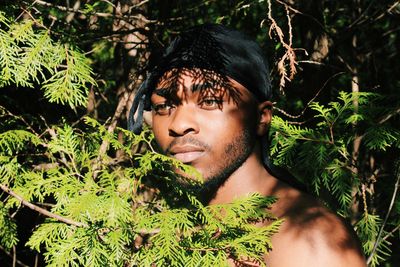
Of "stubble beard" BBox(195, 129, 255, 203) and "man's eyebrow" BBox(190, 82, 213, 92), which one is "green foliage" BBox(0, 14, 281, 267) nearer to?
"stubble beard" BBox(195, 129, 255, 203)

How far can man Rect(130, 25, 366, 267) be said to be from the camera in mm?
2562

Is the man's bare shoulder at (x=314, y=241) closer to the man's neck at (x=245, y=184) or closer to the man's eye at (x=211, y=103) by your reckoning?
the man's neck at (x=245, y=184)

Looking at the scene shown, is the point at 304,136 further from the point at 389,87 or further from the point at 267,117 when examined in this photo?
the point at 389,87

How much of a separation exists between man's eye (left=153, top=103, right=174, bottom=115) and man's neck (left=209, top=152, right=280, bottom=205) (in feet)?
1.48

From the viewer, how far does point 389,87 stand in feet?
18.3

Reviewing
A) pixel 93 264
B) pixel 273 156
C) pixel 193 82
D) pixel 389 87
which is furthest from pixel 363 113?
pixel 389 87

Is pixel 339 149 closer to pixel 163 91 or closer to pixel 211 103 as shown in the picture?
pixel 211 103

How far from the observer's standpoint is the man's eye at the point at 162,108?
9.16 feet

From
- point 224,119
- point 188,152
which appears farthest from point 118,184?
point 224,119

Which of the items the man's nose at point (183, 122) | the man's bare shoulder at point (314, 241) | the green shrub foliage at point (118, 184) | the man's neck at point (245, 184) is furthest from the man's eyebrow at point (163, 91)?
the man's bare shoulder at point (314, 241)

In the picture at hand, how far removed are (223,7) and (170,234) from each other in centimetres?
336

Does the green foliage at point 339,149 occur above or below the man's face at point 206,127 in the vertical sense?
below

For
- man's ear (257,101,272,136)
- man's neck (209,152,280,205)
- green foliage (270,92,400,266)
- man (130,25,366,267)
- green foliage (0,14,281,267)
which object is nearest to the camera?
green foliage (0,14,281,267)

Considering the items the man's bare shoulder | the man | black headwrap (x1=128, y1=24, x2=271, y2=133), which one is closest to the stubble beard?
the man
